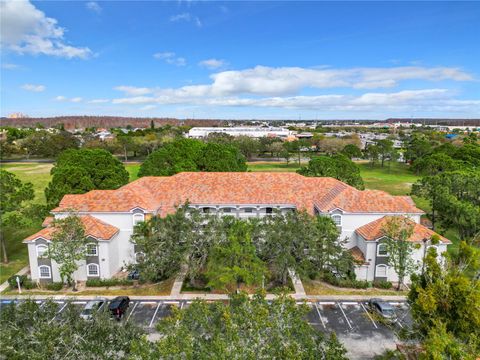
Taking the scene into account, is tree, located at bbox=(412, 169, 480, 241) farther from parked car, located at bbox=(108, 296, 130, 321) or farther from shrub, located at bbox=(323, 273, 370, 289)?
parked car, located at bbox=(108, 296, 130, 321)

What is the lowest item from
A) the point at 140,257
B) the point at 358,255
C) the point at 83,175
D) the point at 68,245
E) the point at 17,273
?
the point at 17,273

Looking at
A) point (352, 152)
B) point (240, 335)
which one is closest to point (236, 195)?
point (240, 335)

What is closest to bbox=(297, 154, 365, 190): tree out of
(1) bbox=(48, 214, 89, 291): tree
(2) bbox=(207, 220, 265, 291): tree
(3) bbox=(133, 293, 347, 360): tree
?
(2) bbox=(207, 220, 265, 291): tree

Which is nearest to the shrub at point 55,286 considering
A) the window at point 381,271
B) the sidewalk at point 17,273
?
the sidewalk at point 17,273

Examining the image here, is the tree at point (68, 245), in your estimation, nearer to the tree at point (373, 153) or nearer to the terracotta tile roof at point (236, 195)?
the terracotta tile roof at point (236, 195)

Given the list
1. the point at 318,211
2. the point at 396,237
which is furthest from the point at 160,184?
the point at 396,237

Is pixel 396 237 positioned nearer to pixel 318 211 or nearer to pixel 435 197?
pixel 318 211

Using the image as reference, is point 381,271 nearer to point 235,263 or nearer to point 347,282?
point 347,282
